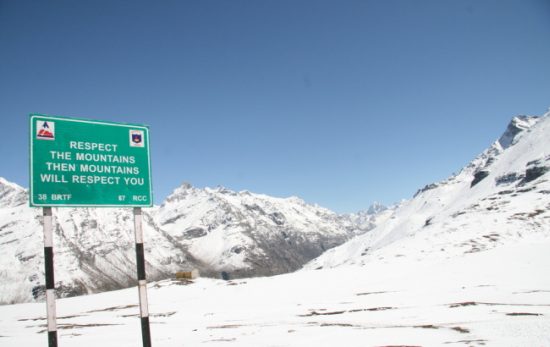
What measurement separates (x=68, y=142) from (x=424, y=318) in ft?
58.4

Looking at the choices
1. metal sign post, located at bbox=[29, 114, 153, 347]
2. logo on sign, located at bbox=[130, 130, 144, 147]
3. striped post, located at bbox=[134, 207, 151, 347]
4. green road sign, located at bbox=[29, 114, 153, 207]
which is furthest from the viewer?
logo on sign, located at bbox=[130, 130, 144, 147]

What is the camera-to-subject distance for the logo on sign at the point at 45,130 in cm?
1130

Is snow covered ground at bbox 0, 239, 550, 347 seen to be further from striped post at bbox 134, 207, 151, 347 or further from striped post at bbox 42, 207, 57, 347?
striped post at bbox 42, 207, 57, 347

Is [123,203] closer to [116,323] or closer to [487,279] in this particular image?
[116,323]

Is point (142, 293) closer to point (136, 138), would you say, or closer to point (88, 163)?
point (88, 163)

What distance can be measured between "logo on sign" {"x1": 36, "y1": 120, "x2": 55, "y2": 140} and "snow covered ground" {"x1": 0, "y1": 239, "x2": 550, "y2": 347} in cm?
1116

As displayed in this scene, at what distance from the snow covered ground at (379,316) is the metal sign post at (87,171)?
26.6 feet

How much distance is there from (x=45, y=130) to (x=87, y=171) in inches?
65.0

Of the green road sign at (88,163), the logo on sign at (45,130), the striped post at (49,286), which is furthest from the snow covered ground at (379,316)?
the logo on sign at (45,130)

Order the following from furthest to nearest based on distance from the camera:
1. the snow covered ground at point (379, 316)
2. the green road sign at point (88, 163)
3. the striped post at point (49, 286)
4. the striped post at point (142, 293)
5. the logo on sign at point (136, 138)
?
the snow covered ground at point (379, 316), the logo on sign at point (136, 138), the striped post at point (142, 293), the green road sign at point (88, 163), the striped post at point (49, 286)

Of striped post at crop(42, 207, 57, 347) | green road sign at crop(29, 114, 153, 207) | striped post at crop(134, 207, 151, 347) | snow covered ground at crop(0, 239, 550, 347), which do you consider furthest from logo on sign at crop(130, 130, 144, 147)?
snow covered ground at crop(0, 239, 550, 347)

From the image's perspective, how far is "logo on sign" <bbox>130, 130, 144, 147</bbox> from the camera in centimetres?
1287

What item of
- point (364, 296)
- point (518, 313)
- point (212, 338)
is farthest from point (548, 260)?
point (212, 338)

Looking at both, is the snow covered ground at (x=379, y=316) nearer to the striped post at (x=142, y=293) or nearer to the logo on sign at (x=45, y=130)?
the striped post at (x=142, y=293)
